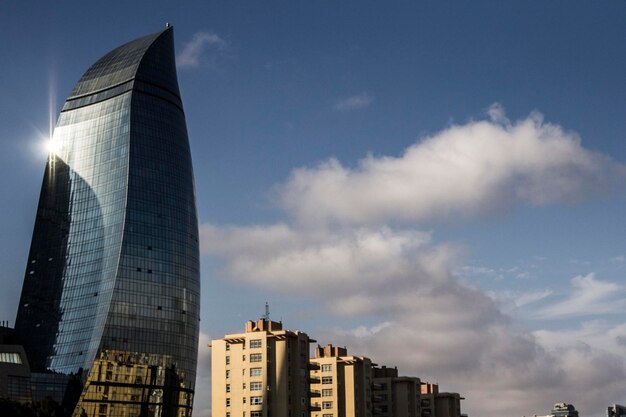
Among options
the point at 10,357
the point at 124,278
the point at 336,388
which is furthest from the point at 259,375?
the point at 10,357

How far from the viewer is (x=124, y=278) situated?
Answer: 17825 cm

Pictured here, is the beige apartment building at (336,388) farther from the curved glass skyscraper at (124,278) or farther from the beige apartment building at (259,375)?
the curved glass skyscraper at (124,278)

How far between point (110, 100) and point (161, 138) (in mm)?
15942

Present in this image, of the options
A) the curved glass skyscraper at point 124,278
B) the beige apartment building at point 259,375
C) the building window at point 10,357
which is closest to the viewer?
the beige apartment building at point 259,375

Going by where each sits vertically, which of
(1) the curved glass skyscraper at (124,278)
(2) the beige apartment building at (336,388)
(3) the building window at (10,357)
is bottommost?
(2) the beige apartment building at (336,388)

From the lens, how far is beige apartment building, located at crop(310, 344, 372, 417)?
188500 mm

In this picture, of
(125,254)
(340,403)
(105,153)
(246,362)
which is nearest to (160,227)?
(125,254)

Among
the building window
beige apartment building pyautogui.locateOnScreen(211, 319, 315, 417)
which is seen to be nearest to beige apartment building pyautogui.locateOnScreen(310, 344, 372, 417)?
beige apartment building pyautogui.locateOnScreen(211, 319, 315, 417)

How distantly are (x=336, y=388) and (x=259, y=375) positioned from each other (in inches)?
1086

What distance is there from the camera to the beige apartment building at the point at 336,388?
7421 inches

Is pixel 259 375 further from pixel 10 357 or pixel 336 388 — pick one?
pixel 10 357

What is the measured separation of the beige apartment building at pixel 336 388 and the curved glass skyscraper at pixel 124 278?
24.6 m

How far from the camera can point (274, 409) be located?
16612cm

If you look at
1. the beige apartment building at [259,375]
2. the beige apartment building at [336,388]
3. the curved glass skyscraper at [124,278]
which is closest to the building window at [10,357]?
the curved glass skyscraper at [124,278]
